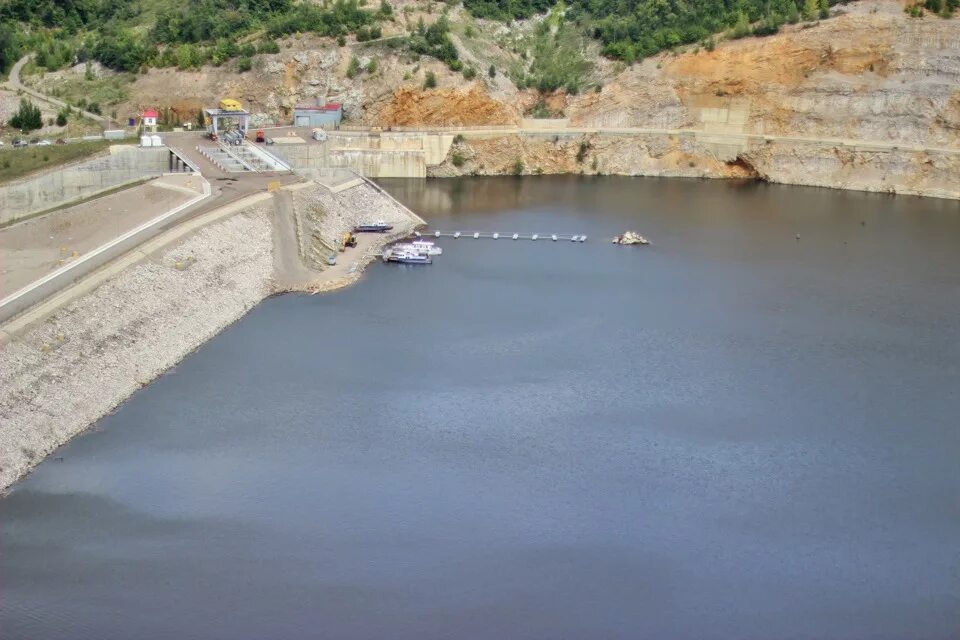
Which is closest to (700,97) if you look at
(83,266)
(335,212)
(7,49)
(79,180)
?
(335,212)

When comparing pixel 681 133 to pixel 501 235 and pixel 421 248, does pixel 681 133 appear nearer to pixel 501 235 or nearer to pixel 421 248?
pixel 501 235

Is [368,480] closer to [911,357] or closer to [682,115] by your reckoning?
[911,357]

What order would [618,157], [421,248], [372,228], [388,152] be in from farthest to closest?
[618,157], [388,152], [372,228], [421,248]

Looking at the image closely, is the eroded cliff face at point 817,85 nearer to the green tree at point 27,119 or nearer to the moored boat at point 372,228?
the moored boat at point 372,228

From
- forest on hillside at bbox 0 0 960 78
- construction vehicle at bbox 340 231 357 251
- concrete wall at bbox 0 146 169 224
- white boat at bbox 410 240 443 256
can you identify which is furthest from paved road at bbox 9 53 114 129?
white boat at bbox 410 240 443 256

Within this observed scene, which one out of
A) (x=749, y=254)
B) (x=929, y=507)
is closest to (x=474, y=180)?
(x=749, y=254)

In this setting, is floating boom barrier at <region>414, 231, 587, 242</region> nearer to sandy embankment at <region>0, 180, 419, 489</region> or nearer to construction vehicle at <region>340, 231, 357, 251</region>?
construction vehicle at <region>340, 231, 357, 251</region>
